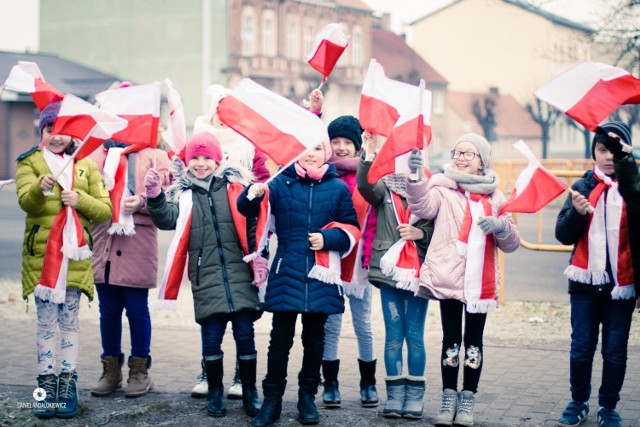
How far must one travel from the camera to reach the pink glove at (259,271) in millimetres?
5707

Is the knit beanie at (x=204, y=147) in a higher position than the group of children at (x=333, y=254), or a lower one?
higher

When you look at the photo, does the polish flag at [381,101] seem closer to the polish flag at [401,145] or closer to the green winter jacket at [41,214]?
the polish flag at [401,145]

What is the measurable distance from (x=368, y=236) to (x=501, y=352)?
233 centimetres

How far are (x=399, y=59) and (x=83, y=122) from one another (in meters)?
60.3

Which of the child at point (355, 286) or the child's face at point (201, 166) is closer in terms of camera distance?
the child's face at point (201, 166)

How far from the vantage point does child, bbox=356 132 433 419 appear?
5.69 metres

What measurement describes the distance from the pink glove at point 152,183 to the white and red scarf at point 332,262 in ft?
3.39

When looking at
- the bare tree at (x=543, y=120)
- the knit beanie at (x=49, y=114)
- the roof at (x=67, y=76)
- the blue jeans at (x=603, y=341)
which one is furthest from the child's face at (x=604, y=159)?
the bare tree at (x=543, y=120)

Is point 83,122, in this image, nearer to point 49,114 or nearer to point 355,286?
point 49,114

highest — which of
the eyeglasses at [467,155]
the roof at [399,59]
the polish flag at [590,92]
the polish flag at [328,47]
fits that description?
the roof at [399,59]

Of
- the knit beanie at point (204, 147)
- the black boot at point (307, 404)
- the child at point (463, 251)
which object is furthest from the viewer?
the knit beanie at point (204, 147)

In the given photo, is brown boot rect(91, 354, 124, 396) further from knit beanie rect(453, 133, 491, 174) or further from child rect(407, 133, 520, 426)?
knit beanie rect(453, 133, 491, 174)

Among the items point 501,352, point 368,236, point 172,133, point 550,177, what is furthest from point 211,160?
point 501,352

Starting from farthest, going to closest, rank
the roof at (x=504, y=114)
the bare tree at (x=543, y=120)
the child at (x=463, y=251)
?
the roof at (x=504, y=114)
the bare tree at (x=543, y=120)
the child at (x=463, y=251)
